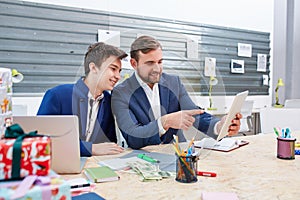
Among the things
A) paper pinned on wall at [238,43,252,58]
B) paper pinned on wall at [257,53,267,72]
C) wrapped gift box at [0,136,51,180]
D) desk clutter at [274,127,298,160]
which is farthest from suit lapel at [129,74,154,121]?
paper pinned on wall at [257,53,267,72]

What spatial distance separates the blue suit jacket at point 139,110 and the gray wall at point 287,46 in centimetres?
365

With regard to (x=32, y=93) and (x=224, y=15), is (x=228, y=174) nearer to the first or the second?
(x=32, y=93)

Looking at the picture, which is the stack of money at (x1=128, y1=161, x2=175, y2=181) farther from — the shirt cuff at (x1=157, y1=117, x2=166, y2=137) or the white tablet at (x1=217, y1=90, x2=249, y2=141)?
the white tablet at (x1=217, y1=90, x2=249, y2=141)

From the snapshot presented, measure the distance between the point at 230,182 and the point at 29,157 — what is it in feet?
2.22

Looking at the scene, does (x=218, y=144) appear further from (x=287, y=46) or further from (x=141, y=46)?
(x=287, y=46)

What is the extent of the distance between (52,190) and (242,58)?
406 cm

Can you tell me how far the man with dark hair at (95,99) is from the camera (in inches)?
58.8

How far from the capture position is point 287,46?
4.81 meters

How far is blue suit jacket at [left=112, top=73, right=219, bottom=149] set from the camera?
149 cm

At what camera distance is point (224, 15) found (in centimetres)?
412

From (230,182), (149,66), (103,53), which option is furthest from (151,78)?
(230,182)

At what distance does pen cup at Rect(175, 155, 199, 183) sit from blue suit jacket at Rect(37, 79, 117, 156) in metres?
0.57

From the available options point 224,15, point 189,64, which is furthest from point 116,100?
point 224,15

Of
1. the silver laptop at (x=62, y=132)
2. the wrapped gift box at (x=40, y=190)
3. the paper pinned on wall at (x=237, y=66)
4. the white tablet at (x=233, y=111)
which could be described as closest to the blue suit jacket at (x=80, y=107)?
the silver laptop at (x=62, y=132)
